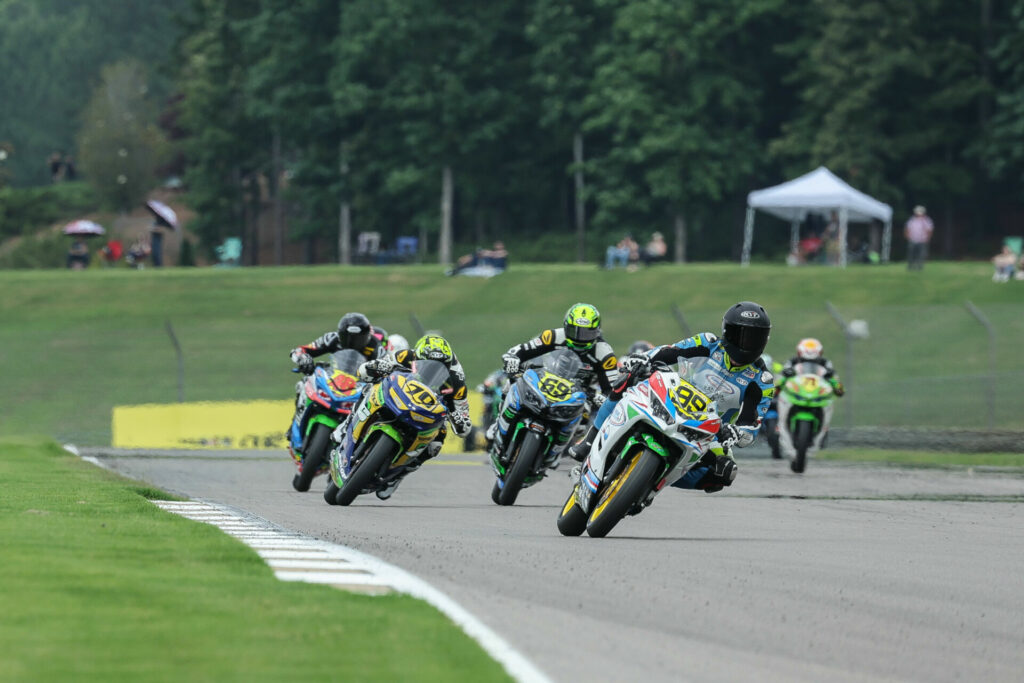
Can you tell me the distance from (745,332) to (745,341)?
77 millimetres

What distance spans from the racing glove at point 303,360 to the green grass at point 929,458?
25.2 feet

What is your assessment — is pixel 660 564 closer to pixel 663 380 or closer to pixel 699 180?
pixel 663 380

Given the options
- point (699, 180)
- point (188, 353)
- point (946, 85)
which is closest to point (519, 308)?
point (188, 353)

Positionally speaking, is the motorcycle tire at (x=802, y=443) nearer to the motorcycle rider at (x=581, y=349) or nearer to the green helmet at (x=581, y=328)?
the motorcycle rider at (x=581, y=349)

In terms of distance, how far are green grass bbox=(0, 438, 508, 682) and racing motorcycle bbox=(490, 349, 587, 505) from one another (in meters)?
4.70

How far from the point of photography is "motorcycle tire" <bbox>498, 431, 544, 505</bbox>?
1392cm

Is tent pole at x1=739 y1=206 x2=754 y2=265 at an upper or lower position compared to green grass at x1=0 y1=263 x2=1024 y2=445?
upper

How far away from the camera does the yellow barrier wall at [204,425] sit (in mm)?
26766

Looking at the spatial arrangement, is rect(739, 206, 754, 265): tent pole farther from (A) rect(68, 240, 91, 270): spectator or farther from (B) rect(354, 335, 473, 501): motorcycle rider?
(B) rect(354, 335, 473, 501): motorcycle rider

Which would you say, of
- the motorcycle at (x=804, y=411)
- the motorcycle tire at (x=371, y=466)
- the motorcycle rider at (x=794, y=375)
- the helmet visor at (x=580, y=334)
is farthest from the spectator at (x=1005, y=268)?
the motorcycle tire at (x=371, y=466)

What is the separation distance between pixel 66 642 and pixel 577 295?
38476 mm

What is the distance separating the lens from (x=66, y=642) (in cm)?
610

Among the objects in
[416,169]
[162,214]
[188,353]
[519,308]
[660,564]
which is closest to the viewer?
[660,564]

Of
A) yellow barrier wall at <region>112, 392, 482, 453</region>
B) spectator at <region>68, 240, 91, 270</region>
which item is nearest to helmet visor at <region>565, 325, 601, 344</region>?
yellow barrier wall at <region>112, 392, 482, 453</region>
